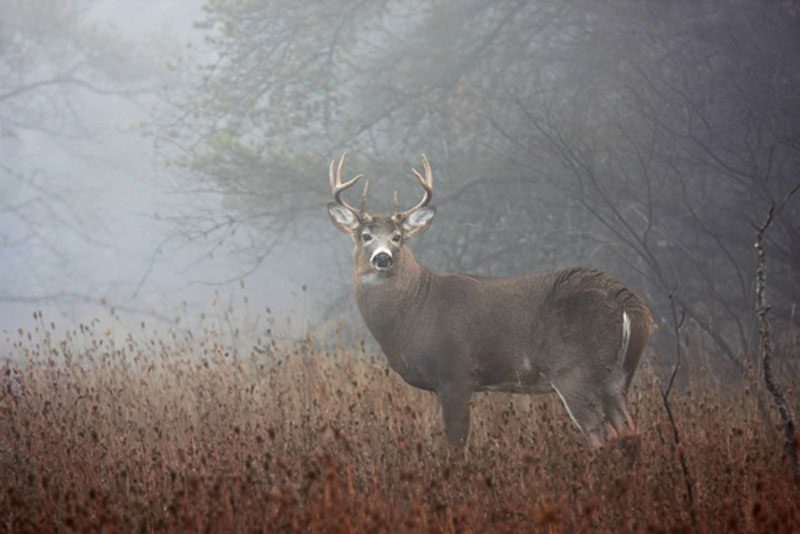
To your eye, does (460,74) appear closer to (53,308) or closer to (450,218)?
(450,218)

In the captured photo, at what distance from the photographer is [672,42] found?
9211 mm

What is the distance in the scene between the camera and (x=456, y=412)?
16.1ft

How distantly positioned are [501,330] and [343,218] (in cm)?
144

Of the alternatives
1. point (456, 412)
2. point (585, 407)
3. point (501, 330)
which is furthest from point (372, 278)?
point (585, 407)

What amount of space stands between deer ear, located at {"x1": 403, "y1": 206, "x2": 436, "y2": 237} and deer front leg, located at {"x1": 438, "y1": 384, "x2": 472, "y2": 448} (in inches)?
51.0

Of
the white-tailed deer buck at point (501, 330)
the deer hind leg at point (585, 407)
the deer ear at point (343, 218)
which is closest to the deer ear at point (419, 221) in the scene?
the white-tailed deer buck at point (501, 330)

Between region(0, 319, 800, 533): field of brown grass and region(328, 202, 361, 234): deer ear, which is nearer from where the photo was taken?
region(0, 319, 800, 533): field of brown grass

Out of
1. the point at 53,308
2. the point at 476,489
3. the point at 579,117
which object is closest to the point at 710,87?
the point at 579,117

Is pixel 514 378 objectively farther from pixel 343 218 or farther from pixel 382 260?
pixel 343 218

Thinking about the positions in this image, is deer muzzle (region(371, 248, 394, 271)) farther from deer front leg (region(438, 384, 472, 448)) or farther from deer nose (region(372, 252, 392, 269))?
deer front leg (region(438, 384, 472, 448))

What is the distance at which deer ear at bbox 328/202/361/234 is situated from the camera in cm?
558

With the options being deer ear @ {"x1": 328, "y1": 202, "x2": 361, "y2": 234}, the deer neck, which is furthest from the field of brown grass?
deer ear @ {"x1": 328, "y1": 202, "x2": 361, "y2": 234}

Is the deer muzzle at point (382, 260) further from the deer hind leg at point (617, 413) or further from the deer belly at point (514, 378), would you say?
the deer hind leg at point (617, 413)

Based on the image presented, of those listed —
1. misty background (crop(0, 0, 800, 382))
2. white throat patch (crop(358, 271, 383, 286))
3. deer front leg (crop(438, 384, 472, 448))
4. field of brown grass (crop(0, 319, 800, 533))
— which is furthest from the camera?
misty background (crop(0, 0, 800, 382))
